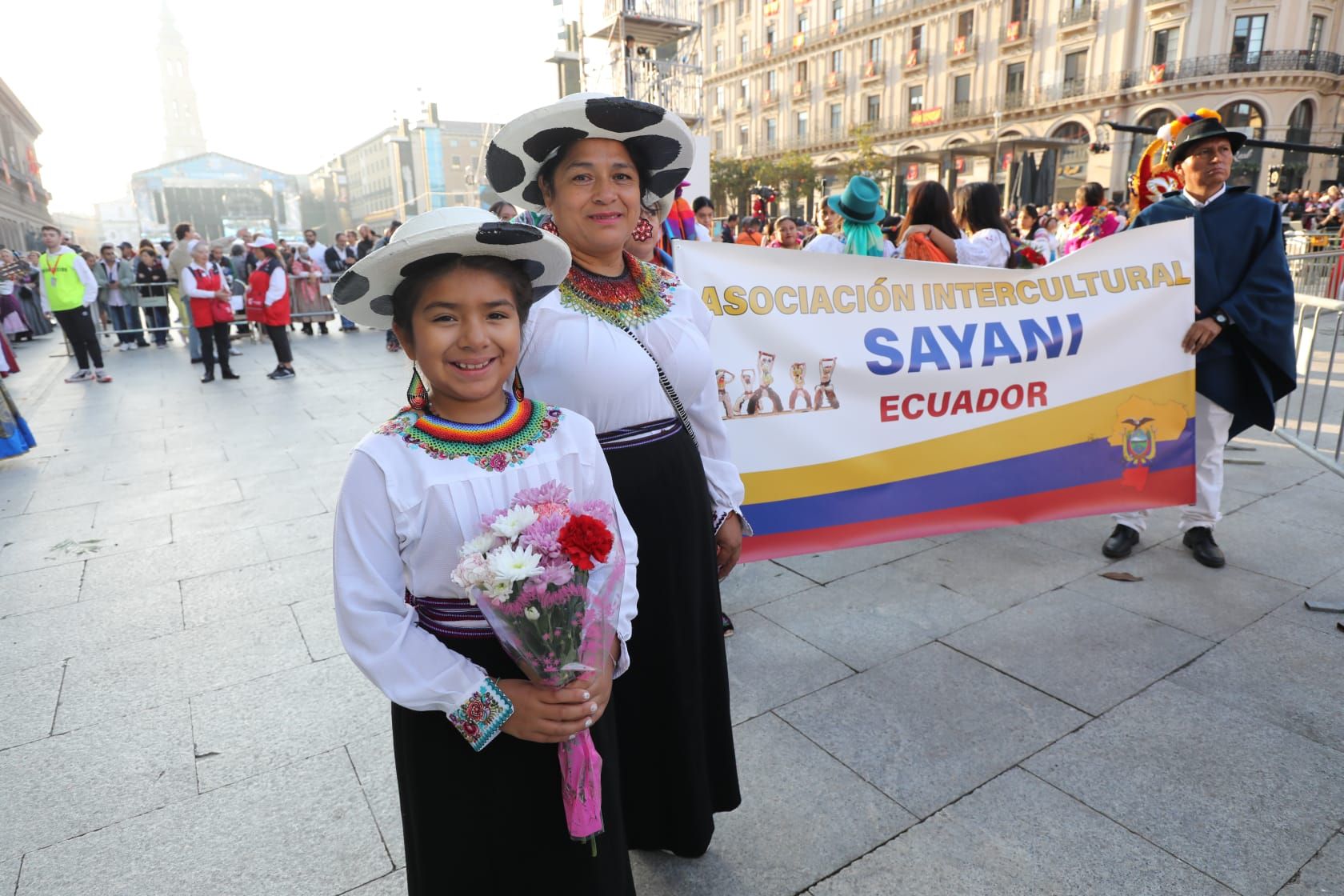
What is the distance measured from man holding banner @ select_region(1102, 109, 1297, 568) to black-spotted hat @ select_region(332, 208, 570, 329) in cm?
331

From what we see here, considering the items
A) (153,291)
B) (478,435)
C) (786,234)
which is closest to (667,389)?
(478,435)

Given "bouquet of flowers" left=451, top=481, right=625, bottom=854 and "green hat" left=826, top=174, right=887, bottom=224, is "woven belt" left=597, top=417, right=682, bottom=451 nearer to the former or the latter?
"bouquet of flowers" left=451, top=481, right=625, bottom=854

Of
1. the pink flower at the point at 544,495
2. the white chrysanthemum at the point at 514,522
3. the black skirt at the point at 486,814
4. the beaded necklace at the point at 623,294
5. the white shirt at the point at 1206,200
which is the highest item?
the white shirt at the point at 1206,200

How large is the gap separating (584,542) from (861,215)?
4559 millimetres

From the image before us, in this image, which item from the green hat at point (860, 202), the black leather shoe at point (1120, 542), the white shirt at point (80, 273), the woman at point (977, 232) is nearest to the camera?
the black leather shoe at point (1120, 542)

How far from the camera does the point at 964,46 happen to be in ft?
131

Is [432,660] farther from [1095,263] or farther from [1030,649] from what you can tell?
[1095,263]

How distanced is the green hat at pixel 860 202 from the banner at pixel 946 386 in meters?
1.80

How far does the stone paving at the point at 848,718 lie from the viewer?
6.58 feet

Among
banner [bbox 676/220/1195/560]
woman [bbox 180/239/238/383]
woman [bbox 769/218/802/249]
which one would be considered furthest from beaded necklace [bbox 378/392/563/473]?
woman [bbox 180/239/238/383]

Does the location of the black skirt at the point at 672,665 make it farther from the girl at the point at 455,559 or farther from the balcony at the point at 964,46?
the balcony at the point at 964,46

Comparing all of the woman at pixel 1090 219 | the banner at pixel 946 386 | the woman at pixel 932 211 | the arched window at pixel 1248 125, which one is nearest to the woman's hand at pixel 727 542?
the banner at pixel 946 386

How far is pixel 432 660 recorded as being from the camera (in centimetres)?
131

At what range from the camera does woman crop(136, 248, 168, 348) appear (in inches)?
523
